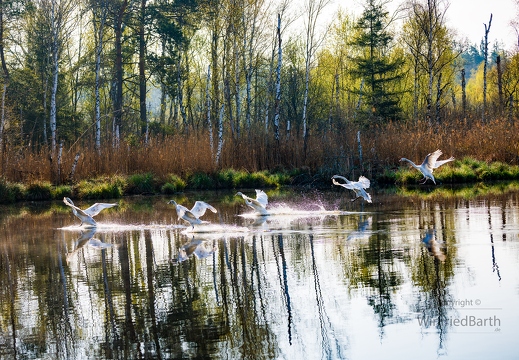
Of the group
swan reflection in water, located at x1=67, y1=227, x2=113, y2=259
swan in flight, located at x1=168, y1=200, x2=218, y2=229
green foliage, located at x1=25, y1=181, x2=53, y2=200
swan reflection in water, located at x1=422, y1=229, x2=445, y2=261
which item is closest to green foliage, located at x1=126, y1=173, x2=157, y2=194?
green foliage, located at x1=25, y1=181, x2=53, y2=200

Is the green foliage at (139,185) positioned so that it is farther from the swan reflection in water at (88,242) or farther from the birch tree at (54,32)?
the swan reflection in water at (88,242)

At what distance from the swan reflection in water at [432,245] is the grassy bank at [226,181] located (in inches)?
445

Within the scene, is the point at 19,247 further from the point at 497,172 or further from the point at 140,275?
the point at 497,172

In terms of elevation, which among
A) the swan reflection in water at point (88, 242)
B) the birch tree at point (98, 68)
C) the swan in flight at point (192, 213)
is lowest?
the swan reflection in water at point (88, 242)

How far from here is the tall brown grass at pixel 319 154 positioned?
26.0 metres

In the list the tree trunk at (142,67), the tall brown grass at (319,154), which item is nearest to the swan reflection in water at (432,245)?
the tall brown grass at (319,154)

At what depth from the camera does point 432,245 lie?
11.3 metres

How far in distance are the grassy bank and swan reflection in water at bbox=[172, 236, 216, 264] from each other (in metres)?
11.8

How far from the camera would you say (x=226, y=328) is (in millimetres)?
7406

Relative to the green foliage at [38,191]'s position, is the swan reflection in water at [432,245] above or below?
below

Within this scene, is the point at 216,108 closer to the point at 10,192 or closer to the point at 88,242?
the point at 10,192

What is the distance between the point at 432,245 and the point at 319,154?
1658 cm

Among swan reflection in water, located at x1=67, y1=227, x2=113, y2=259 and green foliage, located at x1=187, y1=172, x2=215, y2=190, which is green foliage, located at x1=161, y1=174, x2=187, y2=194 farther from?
swan reflection in water, located at x1=67, y1=227, x2=113, y2=259

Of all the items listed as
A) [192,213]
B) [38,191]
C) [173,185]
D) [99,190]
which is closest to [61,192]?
[38,191]
